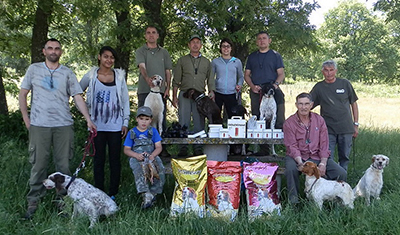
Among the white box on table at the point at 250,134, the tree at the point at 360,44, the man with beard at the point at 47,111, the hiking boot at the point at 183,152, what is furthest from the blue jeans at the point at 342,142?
the tree at the point at 360,44

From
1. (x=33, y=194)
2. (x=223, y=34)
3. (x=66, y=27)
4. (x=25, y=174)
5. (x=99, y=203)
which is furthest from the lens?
(x=66, y=27)

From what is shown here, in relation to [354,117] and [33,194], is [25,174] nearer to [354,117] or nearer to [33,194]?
[33,194]

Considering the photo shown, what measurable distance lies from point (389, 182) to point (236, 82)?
269 centimetres

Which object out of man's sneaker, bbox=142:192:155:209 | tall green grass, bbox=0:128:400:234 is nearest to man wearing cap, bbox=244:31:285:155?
tall green grass, bbox=0:128:400:234

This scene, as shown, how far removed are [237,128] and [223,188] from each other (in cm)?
92

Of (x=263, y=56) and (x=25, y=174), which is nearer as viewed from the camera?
(x=25, y=174)

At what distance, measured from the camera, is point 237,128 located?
178 inches

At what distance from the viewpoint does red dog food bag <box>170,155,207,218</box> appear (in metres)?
3.80

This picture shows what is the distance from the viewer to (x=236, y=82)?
5531 millimetres

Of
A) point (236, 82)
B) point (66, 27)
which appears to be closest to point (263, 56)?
point (236, 82)

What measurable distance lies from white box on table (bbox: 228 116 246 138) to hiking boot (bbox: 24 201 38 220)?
2.52 meters

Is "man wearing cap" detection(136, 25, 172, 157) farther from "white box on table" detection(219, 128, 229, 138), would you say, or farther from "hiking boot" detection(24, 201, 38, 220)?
"hiking boot" detection(24, 201, 38, 220)

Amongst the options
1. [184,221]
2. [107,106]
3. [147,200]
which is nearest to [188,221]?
[184,221]

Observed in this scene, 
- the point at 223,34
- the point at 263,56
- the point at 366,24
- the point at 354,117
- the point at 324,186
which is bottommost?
the point at 324,186
